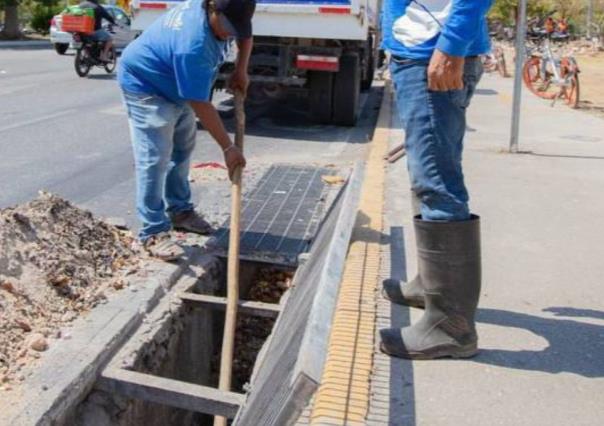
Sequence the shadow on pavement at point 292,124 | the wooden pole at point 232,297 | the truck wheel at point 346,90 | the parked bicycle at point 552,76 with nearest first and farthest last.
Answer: the wooden pole at point 232,297 < the shadow on pavement at point 292,124 < the truck wheel at point 346,90 < the parked bicycle at point 552,76

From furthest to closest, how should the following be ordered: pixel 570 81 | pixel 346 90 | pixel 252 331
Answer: pixel 570 81 < pixel 346 90 < pixel 252 331

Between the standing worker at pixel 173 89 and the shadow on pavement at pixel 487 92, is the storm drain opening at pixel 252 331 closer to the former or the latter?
the standing worker at pixel 173 89

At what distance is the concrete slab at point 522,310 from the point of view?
3170 mm

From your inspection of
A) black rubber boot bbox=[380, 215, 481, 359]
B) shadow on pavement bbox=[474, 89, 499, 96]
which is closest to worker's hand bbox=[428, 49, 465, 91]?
black rubber boot bbox=[380, 215, 481, 359]

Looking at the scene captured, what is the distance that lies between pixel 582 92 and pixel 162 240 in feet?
53.3

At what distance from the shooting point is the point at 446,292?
351 cm

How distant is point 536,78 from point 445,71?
15.0 m

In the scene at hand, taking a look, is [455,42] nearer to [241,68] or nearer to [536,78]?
[241,68]

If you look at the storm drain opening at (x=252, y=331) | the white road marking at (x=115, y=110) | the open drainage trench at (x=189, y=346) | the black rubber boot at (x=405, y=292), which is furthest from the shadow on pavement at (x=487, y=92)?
the black rubber boot at (x=405, y=292)

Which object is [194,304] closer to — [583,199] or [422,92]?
[422,92]

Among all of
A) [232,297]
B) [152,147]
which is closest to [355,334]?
[232,297]

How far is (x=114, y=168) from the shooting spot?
7543 mm

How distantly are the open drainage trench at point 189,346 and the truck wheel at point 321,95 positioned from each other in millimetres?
5549

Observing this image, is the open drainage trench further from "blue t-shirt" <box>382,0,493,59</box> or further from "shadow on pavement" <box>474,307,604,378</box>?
"blue t-shirt" <box>382,0,493,59</box>
